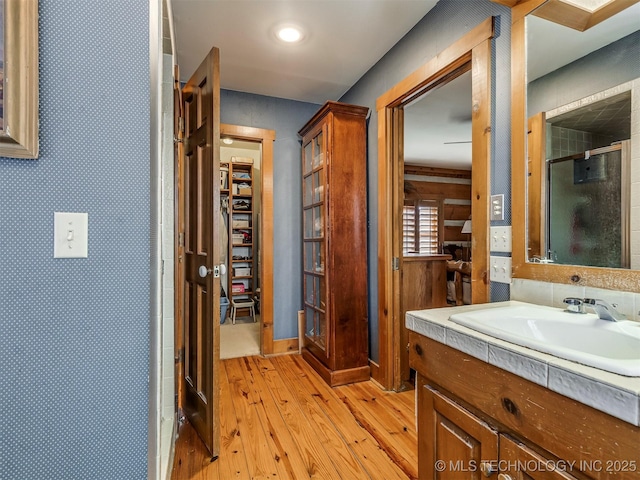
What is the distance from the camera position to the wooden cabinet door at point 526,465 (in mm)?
714

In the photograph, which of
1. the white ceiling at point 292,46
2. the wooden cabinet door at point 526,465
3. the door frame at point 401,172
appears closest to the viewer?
the wooden cabinet door at point 526,465

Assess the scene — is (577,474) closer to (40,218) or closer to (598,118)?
(598,118)

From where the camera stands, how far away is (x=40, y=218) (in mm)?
854

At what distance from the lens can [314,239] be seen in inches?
117

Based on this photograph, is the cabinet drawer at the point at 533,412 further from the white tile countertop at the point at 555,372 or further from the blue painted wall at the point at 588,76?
the blue painted wall at the point at 588,76

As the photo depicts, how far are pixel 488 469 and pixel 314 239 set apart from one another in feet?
7.33

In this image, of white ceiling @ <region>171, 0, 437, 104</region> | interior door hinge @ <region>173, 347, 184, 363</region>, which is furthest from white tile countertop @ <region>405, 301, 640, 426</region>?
white ceiling @ <region>171, 0, 437, 104</region>

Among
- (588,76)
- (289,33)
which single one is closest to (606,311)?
(588,76)

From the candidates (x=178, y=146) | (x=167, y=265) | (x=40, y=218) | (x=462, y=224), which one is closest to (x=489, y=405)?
(x=40, y=218)

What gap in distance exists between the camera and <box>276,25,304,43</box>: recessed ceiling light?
85.5 inches

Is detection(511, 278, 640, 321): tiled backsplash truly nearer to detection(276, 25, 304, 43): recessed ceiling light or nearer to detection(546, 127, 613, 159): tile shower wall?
detection(546, 127, 613, 159): tile shower wall

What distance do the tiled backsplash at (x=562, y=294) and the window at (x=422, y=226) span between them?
17.1 ft

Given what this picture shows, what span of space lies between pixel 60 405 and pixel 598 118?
1.94 meters

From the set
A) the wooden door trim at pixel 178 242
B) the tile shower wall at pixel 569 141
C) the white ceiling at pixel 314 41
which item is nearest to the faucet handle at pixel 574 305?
the tile shower wall at pixel 569 141
